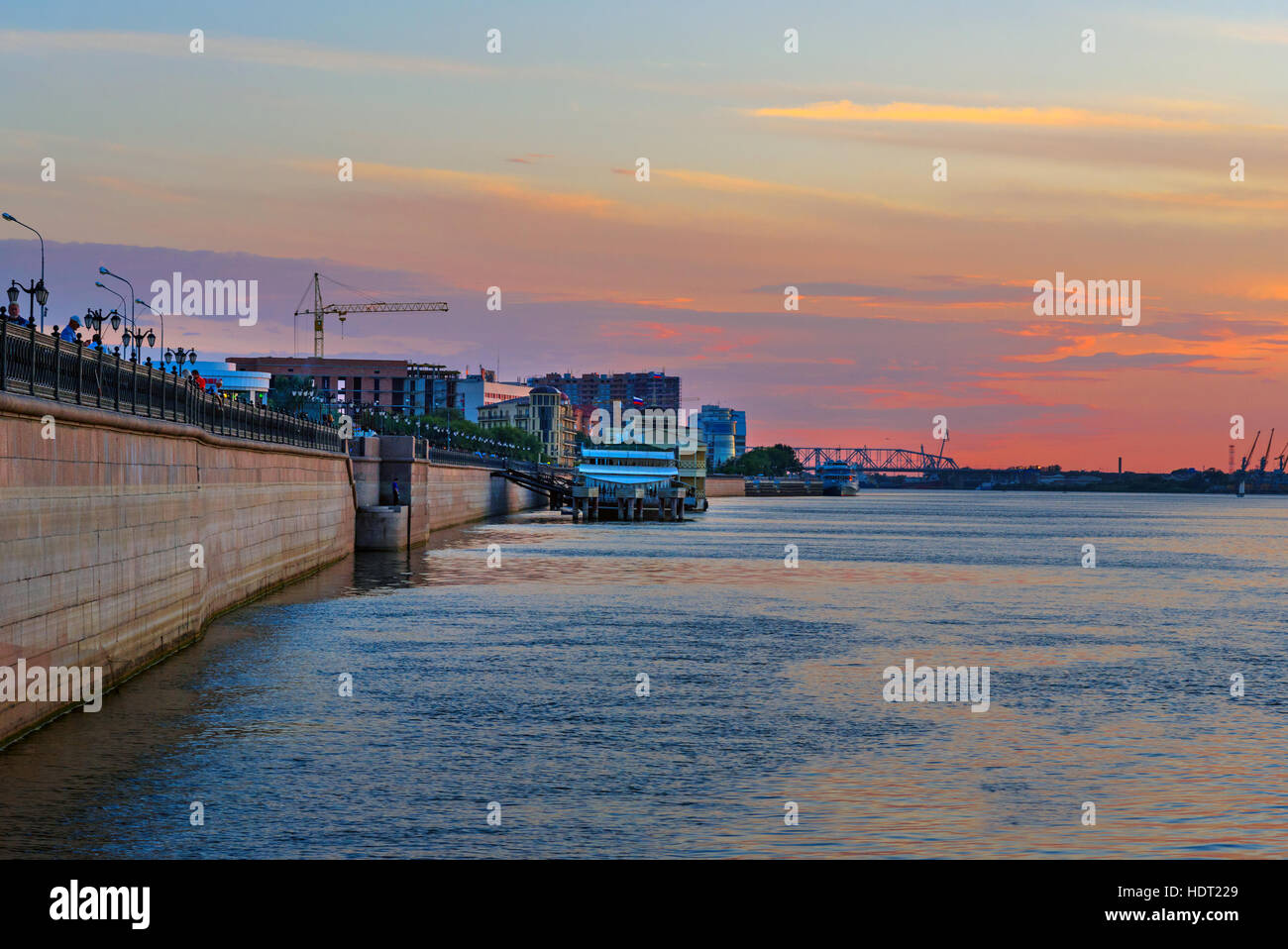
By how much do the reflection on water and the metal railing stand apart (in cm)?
461

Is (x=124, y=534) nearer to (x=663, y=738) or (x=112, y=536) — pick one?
(x=112, y=536)

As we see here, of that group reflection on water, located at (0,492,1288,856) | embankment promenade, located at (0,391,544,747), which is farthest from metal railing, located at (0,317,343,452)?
reflection on water, located at (0,492,1288,856)

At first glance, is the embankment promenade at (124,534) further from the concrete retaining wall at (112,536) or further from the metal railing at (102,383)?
the metal railing at (102,383)

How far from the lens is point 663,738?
71.3 ft

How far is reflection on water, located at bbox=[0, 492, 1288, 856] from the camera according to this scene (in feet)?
53.0

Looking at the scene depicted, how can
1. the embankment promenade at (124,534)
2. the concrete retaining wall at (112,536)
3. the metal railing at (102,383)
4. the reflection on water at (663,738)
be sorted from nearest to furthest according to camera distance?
the reflection on water at (663,738) → the concrete retaining wall at (112,536) → the embankment promenade at (124,534) → the metal railing at (102,383)

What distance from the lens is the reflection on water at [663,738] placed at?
A: 16.1 m

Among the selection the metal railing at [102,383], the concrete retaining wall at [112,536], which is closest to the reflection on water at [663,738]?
the concrete retaining wall at [112,536]

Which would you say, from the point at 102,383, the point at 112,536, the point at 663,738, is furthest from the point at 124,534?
the point at 663,738

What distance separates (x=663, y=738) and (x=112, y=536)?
898 centimetres

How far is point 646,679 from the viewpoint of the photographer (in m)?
27.8

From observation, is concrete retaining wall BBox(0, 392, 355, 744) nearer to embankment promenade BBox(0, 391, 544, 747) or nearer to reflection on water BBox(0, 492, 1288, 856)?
embankment promenade BBox(0, 391, 544, 747)

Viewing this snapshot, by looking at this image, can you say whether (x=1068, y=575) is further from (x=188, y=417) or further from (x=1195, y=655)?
(x=188, y=417)

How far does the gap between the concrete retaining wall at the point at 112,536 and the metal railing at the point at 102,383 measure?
1.49 ft
